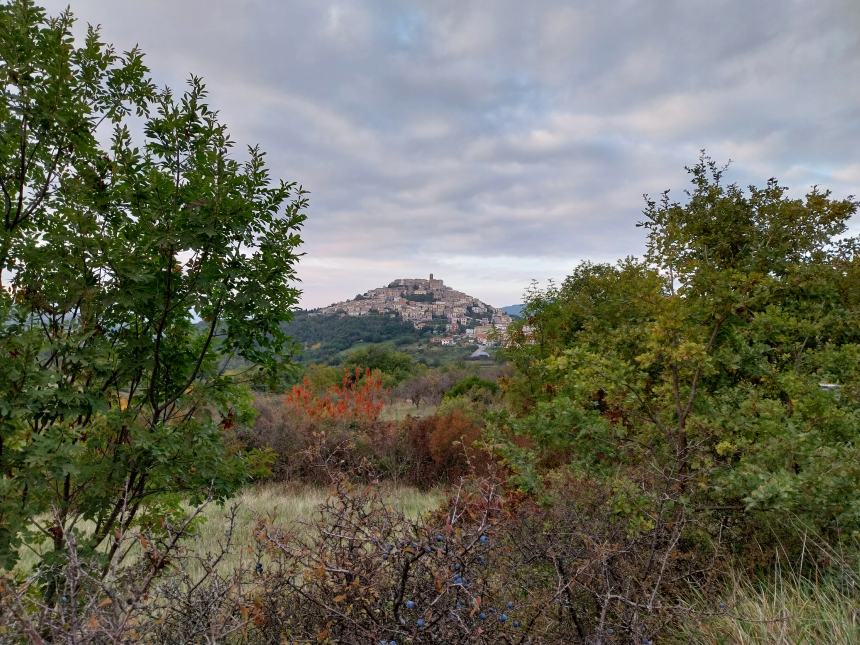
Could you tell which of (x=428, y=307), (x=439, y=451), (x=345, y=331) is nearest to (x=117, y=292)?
(x=439, y=451)

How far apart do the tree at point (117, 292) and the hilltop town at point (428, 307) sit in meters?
71.6

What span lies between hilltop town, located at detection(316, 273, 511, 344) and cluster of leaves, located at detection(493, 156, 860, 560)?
6949cm

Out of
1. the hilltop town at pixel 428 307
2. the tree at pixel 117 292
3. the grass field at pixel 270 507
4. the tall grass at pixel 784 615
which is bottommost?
the grass field at pixel 270 507

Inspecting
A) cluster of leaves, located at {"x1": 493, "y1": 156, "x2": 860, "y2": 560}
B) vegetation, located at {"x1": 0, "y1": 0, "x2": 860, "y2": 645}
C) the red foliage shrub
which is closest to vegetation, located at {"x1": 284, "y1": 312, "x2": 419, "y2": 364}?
the red foliage shrub

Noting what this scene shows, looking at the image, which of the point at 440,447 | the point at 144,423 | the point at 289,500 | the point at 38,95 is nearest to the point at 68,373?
the point at 144,423

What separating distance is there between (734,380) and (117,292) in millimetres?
5095

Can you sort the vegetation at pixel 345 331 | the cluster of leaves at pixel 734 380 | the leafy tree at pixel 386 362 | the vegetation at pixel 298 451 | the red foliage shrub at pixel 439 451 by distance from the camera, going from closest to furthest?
the vegetation at pixel 298 451, the cluster of leaves at pixel 734 380, the red foliage shrub at pixel 439 451, the leafy tree at pixel 386 362, the vegetation at pixel 345 331

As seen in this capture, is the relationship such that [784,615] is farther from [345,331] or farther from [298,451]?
[345,331]

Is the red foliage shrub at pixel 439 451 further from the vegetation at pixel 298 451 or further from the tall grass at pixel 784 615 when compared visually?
the tall grass at pixel 784 615

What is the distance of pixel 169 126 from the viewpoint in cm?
318

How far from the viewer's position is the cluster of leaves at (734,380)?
11.6 feet

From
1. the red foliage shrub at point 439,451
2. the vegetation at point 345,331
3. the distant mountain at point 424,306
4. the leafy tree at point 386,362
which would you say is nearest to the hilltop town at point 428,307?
the distant mountain at point 424,306

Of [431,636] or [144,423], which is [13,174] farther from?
[431,636]

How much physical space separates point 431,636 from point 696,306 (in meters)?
3.56
